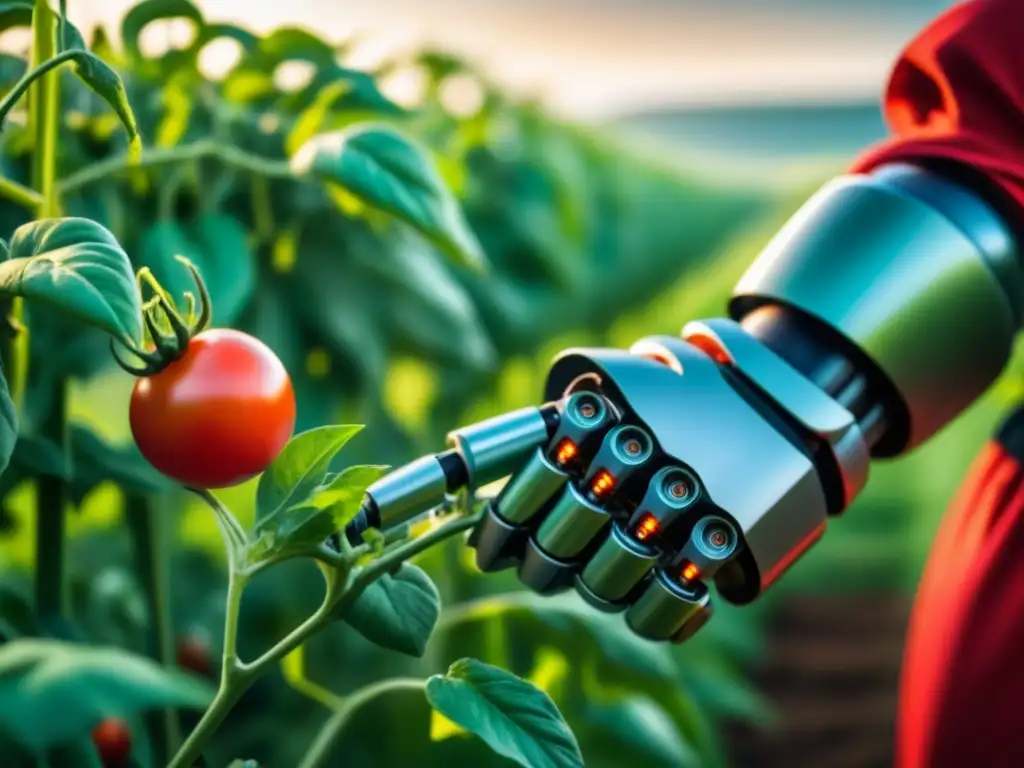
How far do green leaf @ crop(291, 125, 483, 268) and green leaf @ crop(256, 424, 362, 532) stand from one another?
0.67 feet

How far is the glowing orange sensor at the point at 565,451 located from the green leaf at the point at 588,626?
169 millimetres

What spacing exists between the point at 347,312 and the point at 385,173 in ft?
1.19

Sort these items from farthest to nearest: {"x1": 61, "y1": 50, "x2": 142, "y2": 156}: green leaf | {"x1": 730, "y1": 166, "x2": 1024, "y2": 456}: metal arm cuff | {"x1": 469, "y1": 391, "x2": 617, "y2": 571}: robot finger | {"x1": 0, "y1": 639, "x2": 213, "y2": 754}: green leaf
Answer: {"x1": 730, "y1": 166, "x2": 1024, "y2": 456}: metal arm cuff → {"x1": 469, "y1": 391, "x2": 617, "y2": 571}: robot finger → {"x1": 61, "y1": 50, "x2": 142, "y2": 156}: green leaf → {"x1": 0, "y1": 639, "x2": 213, "y2": 754}: green leaf

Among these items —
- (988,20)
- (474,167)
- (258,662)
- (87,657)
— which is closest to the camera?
(87,657)

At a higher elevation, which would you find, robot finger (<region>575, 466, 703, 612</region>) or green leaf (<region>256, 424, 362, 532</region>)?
green leaf (<region>256, 424, 362, 532</region>)

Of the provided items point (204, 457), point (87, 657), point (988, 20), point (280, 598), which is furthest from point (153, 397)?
point (280, 598)

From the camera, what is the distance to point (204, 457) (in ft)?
1.62

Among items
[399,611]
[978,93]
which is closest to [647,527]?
[399,611]

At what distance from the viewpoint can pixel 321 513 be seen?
46 centimetres

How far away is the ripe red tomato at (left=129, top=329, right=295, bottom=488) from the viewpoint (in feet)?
1.59

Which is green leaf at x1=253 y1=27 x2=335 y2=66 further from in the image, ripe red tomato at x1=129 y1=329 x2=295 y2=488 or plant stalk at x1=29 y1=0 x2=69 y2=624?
ripe red tomato at x1=129 y1=329 x2=295 y2=488

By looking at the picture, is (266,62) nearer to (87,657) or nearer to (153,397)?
(153,397)

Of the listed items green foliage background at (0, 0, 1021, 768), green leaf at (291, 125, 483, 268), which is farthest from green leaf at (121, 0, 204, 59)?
green leaf at (291, 125, 483, 268)

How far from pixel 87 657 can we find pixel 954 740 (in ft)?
1.89
